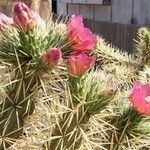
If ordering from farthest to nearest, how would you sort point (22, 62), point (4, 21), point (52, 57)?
point (4, 21) → point (22, 62) → point (52, 57)

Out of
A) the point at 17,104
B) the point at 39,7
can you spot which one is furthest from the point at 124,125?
the point at 39,7

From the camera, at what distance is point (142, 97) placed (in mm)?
2369

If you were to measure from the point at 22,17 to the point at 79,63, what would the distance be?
26 centimetres

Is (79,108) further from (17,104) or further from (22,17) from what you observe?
(22,17)

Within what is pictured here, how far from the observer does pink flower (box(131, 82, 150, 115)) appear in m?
2.36

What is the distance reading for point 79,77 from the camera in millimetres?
2322

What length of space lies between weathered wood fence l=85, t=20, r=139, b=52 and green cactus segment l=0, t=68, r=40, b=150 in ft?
13.4

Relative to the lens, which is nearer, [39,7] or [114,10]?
[39,7]

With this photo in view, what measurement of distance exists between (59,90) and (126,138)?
32cm

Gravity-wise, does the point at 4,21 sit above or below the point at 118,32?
above

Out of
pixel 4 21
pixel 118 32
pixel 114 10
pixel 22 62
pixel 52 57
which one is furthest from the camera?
pixel 114 10

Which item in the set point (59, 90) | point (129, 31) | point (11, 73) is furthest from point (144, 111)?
point (129, 31)

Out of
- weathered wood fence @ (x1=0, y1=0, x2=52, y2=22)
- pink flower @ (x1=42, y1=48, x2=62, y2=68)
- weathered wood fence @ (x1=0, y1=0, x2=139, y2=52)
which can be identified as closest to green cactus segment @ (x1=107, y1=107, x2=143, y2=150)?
pink flower @ (x1=42, y1=48, x2=62, y2=68)

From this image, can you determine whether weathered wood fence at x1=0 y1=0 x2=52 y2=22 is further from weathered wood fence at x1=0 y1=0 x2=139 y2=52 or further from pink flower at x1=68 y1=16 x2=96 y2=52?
weathered wood fence at x1=0 y1=0 x2=139 y2=52
